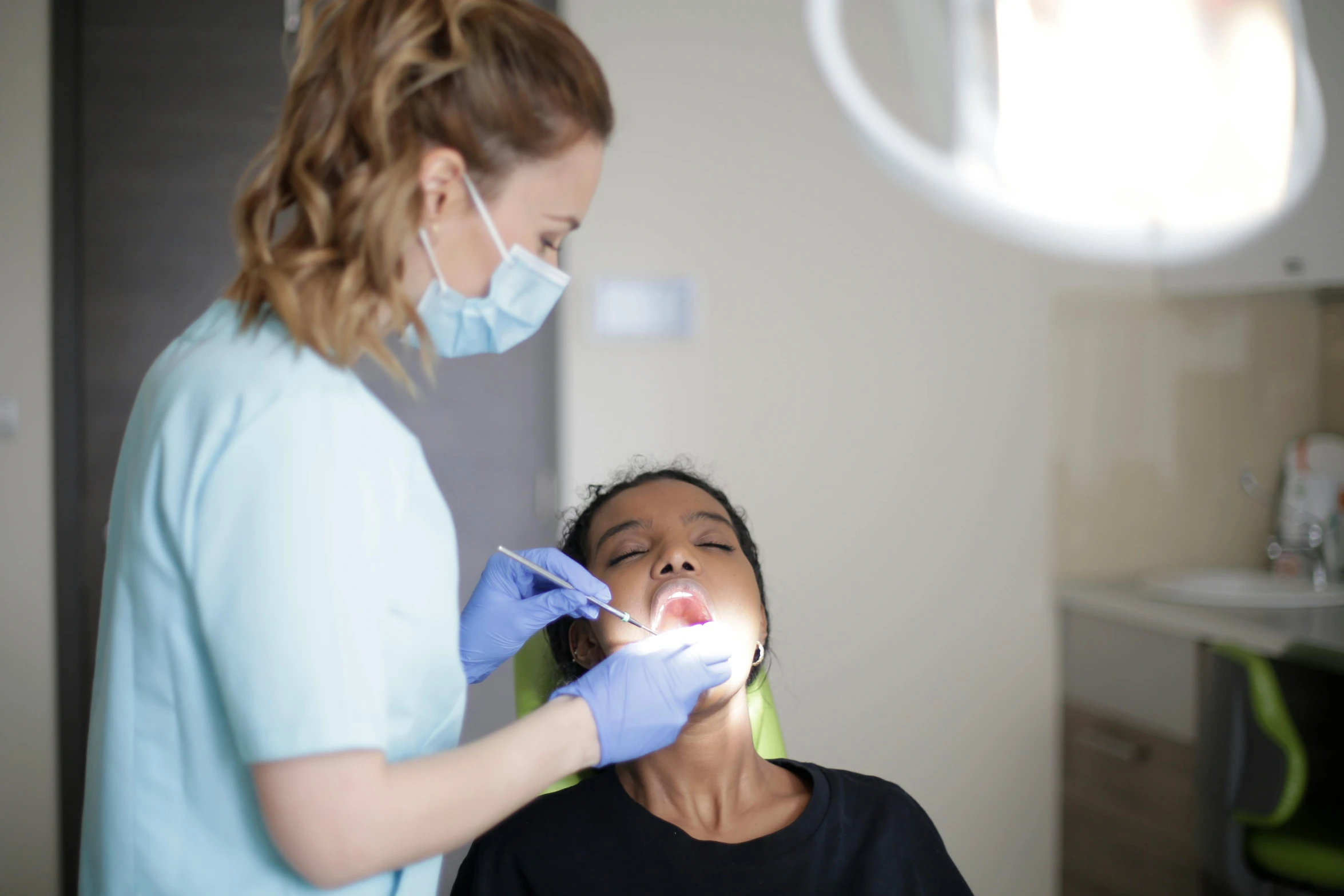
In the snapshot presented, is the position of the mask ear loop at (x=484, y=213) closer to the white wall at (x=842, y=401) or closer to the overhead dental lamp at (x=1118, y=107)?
the white wall at (x=842, y=401)

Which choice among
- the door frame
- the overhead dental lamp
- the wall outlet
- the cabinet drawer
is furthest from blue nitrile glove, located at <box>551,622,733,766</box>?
the door frame

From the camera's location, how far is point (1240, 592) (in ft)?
7.29

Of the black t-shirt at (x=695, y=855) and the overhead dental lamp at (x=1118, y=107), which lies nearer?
the black t-shirt at (x=695, y=855)

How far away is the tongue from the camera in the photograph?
4.08 feet

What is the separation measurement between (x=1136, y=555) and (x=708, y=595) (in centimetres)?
170

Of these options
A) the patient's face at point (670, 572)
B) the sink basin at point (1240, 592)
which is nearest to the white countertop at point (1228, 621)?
the sink basin at point (1240, 592)

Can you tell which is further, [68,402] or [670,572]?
[68,402]

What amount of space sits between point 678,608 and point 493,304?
489 millimetres

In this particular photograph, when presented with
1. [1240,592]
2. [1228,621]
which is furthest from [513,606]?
[1240,592]

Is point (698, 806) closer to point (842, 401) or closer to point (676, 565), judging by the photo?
point (676, 565)

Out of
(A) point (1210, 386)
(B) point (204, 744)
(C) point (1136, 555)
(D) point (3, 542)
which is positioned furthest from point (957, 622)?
(D) point (3, 542)

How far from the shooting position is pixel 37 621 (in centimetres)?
229

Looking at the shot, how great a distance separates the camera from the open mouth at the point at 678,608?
124 cm

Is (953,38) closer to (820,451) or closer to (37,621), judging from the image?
(820,451)
